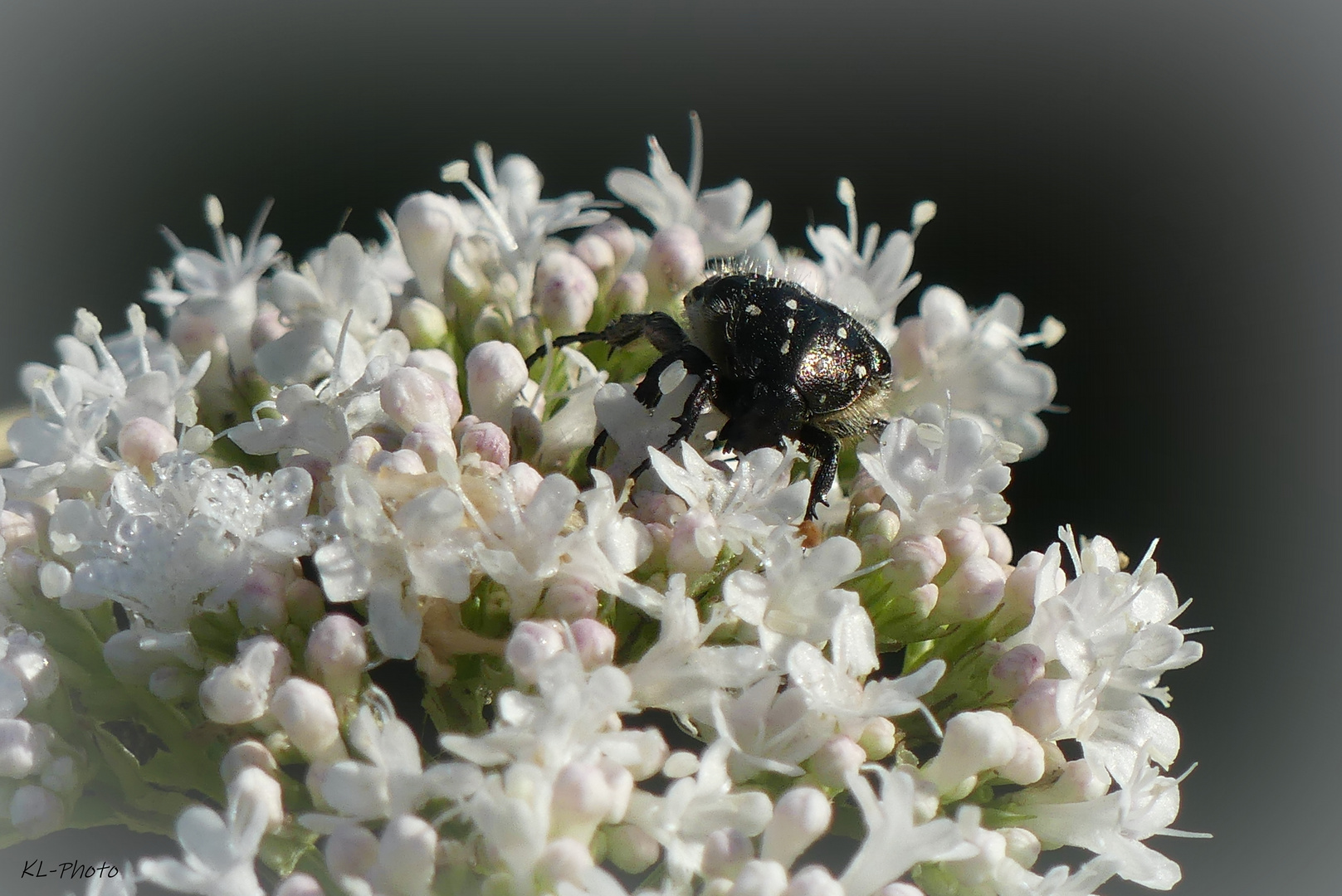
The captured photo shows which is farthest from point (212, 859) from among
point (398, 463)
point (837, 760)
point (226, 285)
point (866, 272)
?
point (866, 272)

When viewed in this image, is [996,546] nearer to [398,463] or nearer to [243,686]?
[398,463]

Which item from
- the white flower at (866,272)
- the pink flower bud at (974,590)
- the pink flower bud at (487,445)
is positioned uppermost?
the white flower at (866,272)

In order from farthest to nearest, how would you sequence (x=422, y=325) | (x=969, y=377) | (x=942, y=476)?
(x=969, y=377), (x=422, y=325), (x=942, y=476)

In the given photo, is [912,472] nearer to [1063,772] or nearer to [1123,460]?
[1063,772]

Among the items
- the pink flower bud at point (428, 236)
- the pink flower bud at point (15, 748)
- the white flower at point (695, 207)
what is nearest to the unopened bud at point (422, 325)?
the pink flower bud at point (428, 236)

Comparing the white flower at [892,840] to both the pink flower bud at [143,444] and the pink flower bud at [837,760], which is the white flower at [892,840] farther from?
the pink flower bud at [143,444]

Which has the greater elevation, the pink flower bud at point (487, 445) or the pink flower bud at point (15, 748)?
the pink flower bud at point (487, 445)

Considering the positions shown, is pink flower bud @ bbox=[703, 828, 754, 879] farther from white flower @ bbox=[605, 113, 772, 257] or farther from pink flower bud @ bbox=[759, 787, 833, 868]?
white flower @ bbox=[605, 113, 772, 257]
